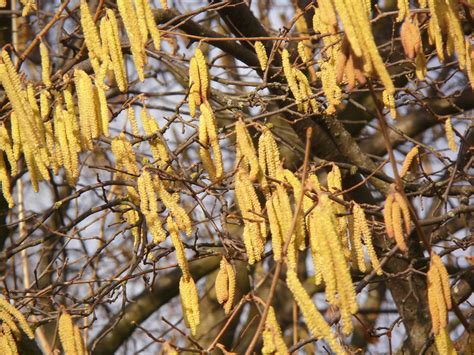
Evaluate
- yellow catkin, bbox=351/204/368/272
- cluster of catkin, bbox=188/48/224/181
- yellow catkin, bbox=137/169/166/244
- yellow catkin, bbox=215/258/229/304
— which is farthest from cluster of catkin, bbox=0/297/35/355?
yellow catkin, bbox=351/204/368/272

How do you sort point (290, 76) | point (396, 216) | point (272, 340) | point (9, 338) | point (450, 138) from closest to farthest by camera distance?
point (272, 340), point (396, 216), point (9, 338), point (290, 76), point (450, 138)

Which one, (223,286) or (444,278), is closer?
(444,278)

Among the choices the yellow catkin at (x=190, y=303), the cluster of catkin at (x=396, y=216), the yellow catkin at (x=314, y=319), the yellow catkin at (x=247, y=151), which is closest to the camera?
the yellow catkin at (x=314, y=319)

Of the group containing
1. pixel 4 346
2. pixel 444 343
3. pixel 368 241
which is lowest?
pixel 444 343

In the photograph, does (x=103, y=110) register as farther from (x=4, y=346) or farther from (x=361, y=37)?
(x=361, y=37)

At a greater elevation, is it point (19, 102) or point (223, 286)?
point (19, 102)

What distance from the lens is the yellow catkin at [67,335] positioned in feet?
7.57

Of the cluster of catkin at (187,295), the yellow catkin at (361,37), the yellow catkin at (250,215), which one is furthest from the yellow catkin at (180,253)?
the yellow catkin at (361,37)

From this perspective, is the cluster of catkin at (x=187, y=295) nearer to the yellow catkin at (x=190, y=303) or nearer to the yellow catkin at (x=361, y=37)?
the yellow catkin at (x=190, y=303)

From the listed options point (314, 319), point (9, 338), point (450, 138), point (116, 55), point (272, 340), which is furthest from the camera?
point (450, 138)

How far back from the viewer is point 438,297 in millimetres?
2006

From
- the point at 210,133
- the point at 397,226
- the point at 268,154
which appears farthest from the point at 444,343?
the point at 210,133

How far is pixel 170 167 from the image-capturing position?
290cm

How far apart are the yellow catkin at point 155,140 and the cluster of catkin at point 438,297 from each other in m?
1.05
